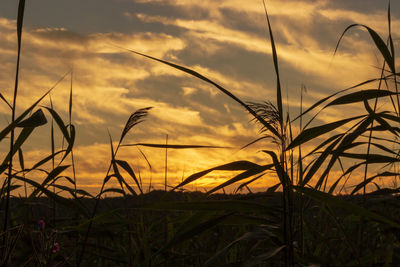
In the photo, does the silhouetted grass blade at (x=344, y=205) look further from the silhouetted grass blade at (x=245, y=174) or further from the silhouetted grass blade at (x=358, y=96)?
the silhouetted grass blade at (x=358, y=96)

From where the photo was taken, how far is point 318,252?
286 cm

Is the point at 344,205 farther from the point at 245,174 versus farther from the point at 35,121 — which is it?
the point at 35,121

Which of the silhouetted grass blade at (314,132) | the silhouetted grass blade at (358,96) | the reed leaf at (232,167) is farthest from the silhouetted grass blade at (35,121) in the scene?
the silhouetted grass blade at (358,96)

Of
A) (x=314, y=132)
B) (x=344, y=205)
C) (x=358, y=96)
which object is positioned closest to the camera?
(x=344, y=205)

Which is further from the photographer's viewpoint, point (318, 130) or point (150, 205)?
point (318, 130)

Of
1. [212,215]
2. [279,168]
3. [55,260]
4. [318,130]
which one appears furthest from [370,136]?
[55,260]

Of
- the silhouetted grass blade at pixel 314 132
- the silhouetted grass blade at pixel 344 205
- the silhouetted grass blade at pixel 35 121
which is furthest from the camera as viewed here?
the silhouetted grass blade at pixel 35 121

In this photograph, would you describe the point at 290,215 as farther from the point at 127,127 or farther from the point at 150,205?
the point at 127,127

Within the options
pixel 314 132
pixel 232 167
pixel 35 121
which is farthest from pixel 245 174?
pixel 35 121

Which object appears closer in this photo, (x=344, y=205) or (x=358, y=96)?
(x=344, y=205)

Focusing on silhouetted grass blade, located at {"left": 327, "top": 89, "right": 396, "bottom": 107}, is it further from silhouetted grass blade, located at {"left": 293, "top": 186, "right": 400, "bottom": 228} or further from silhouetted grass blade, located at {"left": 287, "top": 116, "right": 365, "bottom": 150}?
silhouetted grass blade, located at {"left": 293, "top": 186, "right": 400, "bottom": 228}

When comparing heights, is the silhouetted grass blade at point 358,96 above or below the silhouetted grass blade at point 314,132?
above

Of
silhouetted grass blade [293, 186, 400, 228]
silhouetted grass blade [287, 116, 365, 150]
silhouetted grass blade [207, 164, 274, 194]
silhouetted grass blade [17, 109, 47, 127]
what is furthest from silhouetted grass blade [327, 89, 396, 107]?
silhouetted grass blade [17, 109, 47, 127]

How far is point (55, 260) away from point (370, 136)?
1706 mm
